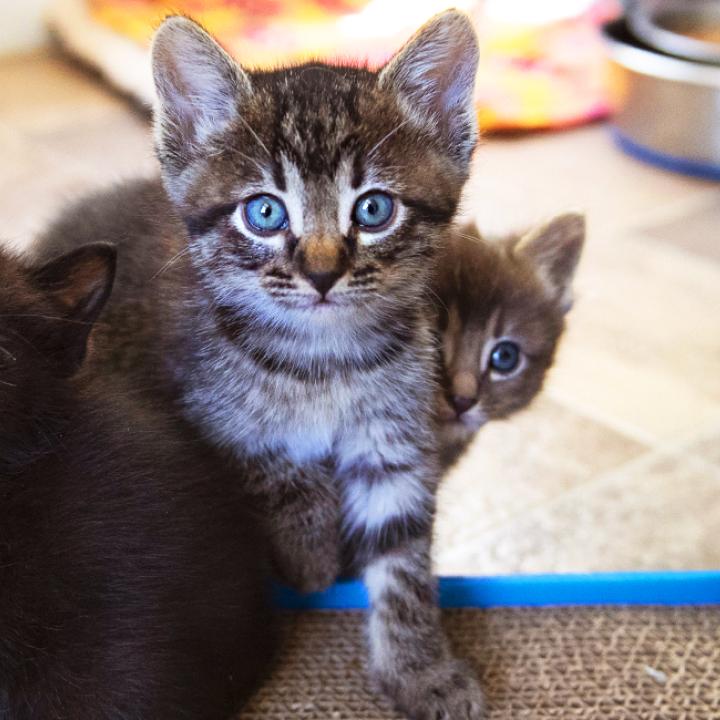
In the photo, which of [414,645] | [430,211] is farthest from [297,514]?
[430,211]

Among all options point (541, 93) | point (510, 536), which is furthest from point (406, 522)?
point (541, 93)

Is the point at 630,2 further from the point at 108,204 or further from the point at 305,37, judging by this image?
the point at 108,204

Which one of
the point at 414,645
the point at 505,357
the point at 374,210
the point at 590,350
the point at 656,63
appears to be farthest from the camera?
the point at 656,63

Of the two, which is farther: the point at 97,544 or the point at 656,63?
the point at 656,63

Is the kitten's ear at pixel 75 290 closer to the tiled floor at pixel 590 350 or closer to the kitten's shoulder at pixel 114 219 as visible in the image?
the kitten's shoulder at pixel 114 219

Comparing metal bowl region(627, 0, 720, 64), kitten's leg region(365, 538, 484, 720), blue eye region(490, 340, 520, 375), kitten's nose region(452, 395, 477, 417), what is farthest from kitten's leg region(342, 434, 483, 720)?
metal bowl region(627, 0, 720, 64)

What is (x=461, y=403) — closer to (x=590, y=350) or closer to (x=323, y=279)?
(x=323, y=279)

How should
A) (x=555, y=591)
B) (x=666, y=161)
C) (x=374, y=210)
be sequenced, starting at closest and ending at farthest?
(x=374, y=210) → (x=555, y=591) → (x=666, y=161)

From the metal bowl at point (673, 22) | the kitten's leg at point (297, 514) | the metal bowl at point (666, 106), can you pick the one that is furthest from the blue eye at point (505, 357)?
the metal bowl at point (673, 22)
